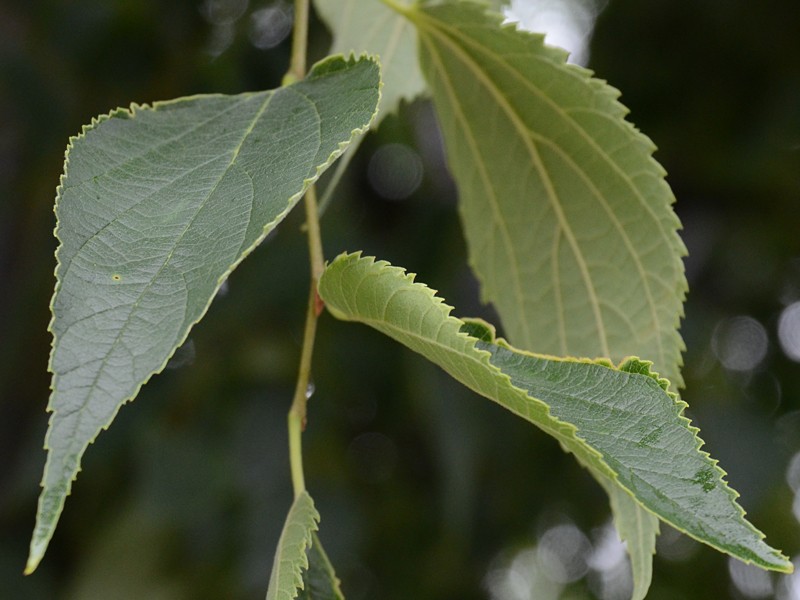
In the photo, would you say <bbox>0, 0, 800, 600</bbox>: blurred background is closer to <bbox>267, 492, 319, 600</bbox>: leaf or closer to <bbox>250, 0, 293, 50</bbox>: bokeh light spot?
<bbox>250, 0, 293, 50</bbox>: bokeh light spot

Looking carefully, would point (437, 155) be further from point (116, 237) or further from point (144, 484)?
point (116, 237)

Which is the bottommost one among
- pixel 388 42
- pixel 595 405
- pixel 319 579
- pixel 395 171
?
pixel 319 579

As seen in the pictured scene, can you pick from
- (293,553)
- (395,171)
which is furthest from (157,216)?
(395,171)

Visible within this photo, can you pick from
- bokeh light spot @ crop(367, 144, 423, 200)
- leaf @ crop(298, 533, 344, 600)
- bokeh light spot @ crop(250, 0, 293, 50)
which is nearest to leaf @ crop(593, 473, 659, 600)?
leaf @ crop(298, 533, 344, 600)

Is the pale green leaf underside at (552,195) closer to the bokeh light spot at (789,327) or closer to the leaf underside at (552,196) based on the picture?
the leaf underside at (552,196)

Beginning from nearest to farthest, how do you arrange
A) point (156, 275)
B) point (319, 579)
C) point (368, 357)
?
1. point (156, 275)
2. point (319, 579)
3. point (368, 357)

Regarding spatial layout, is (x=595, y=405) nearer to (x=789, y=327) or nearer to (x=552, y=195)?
(x=552, y=195)
